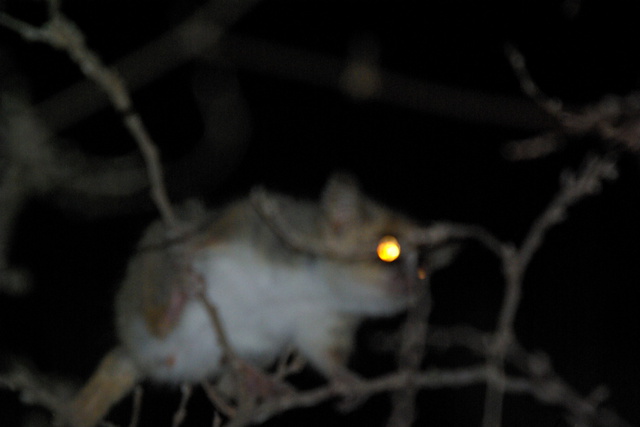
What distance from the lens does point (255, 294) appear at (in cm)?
356

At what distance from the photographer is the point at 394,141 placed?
6.12 metres

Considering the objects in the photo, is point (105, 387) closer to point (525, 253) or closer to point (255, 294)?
point (255, 294)

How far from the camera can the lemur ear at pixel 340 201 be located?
3.87 meters

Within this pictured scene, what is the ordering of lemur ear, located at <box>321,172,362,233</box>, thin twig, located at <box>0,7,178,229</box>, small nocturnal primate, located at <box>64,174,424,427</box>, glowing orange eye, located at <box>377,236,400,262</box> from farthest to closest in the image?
lemur ear, located at <box>321,172,362,233</box>, small nocturnal primate, located at <box>64,174,424,427</box>, glowing orange eye, located at <box>377,236,400,262</box>, thin twig, located at <box>0,7,178,229</box>

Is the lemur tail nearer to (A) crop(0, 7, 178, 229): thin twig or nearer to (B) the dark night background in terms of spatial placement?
(B) the dark night background

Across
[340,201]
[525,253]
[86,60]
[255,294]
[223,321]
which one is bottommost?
[223,321]

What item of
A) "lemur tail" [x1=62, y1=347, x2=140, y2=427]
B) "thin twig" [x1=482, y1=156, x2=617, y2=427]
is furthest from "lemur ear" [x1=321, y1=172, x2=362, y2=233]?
"thin twig" [x1=482, y1=156, x2=617, y2=427]

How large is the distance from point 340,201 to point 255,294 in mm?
820

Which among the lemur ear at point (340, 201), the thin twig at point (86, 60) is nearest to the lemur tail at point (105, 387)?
the lemur ear at point (340, 201)

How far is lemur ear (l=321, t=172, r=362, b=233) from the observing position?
3.87m

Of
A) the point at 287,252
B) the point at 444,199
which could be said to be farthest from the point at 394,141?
the point at 287,252

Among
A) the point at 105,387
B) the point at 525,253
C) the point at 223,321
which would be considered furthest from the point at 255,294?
the point at 525,253

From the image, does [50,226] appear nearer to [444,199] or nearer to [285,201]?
[285,201]

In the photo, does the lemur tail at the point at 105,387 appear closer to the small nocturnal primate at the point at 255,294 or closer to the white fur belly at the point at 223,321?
the small nocturnal primate at the point at 255,294
